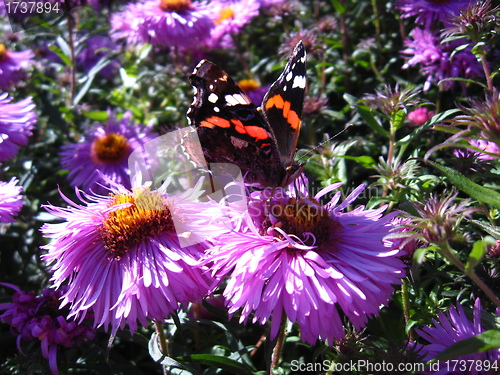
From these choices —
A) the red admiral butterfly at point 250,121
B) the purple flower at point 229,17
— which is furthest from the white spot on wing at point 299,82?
the purple flower at point 229,17

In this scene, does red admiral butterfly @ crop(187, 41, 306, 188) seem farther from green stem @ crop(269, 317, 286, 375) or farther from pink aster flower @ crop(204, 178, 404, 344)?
green stem @ crop(269, 317, 286, 375)

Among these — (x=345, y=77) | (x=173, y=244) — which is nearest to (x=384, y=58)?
(x=345, y=77)

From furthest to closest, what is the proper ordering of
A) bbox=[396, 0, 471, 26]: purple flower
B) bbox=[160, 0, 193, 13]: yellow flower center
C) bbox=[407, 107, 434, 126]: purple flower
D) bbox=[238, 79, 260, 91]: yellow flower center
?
bbox=[238, 79, 260, 91]: yellow flower center, bbox=[160, 0, 193, 13]: yellow flower center, bbox=[396, 0, 471, 26]: purple flower, bbox=[407, 107, 434, 126]: purple flower

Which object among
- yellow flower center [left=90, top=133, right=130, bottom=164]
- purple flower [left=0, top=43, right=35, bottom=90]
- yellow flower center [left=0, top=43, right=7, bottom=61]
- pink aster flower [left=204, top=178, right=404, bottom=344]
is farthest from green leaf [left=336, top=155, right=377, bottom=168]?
yellow flower center [left=0, top=43, right=7, bottom=61]

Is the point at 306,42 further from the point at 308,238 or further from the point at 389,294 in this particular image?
the point at 389,294

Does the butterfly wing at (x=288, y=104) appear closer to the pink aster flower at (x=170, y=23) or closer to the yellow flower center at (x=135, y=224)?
the yellow flower center at (x=135, y=224)

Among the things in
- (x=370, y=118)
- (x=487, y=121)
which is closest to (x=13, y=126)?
(x=370, y=118)

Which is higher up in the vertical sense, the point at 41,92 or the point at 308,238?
the point at 41,92

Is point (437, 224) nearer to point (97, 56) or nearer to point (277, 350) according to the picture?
point (277, 350)
